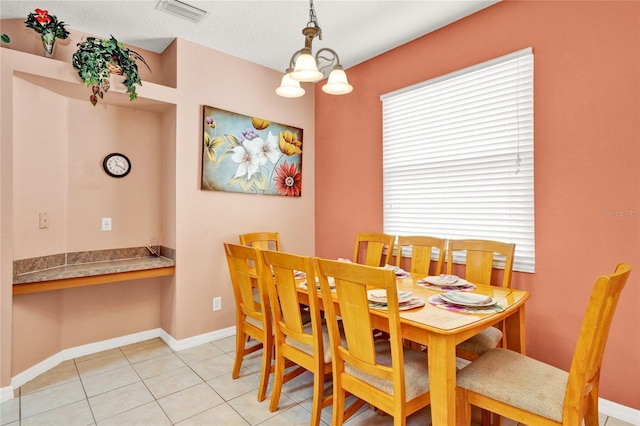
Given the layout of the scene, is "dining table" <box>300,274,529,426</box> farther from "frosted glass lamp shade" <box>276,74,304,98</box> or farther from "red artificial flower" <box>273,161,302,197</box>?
"red artificial flower" <box>273,161,302,197</box>

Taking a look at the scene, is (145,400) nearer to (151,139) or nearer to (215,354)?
(215,354)

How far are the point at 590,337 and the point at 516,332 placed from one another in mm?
771

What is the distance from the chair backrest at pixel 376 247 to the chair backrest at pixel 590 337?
1690mm

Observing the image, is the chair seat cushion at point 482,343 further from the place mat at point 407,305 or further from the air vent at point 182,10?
the air vent at point 182,10

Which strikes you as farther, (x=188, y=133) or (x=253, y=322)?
(x=188, y=133)

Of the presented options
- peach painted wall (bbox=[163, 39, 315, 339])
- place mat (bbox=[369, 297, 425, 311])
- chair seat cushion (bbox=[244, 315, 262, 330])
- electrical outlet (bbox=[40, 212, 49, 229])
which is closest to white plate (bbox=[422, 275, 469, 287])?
place mat (bbox=[369, 297, 425, 311])

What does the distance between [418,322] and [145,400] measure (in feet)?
6.12

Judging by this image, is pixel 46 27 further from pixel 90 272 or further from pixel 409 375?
pixel 409 375

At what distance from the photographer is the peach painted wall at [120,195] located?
2.36 metres

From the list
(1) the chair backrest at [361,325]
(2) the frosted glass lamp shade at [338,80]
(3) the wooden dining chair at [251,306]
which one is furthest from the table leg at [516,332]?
(2) the frosted glass lamp shade at [338,80]

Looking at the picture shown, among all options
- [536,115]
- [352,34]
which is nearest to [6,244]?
[352,34]

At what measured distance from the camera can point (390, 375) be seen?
1.44 meters

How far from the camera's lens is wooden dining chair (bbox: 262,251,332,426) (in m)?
1.76

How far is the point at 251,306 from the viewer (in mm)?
2275
